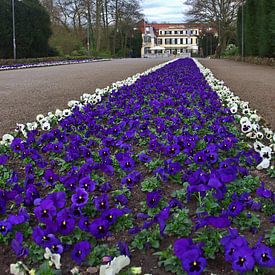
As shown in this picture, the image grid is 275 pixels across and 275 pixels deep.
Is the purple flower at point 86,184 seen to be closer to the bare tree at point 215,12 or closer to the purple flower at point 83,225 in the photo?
the purple flower at point 83,225

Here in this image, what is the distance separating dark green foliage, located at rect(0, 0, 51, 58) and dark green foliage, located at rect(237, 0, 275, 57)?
1544cm

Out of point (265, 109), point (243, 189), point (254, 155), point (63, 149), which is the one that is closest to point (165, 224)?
point (243, 189)

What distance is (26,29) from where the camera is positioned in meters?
34.0

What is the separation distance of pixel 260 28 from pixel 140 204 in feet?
73.4

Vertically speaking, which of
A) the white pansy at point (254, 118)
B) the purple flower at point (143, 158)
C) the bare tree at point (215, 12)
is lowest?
the purple flower at point (143, 158)

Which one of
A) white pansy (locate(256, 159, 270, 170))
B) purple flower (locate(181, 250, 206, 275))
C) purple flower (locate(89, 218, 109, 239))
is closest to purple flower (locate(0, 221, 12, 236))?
purple flower (locate(89, 218, 109, 239))

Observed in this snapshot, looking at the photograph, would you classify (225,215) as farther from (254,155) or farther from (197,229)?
(254,155)

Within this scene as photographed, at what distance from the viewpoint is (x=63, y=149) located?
370 centimetres

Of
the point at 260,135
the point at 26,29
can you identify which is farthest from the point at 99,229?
the point at 26,29

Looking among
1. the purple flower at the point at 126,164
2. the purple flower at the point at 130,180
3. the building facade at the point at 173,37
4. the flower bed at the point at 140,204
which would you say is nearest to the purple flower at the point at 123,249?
the flower bed at the point at 140,204

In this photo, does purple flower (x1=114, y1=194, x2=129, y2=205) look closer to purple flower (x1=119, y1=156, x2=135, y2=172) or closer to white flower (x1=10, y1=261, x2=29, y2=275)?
purple flower (x1=119, y1=156, x2=135, y2=172)

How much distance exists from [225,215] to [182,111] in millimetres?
3325

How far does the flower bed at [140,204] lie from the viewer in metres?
1.87

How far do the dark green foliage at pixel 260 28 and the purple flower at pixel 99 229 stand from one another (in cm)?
1802
